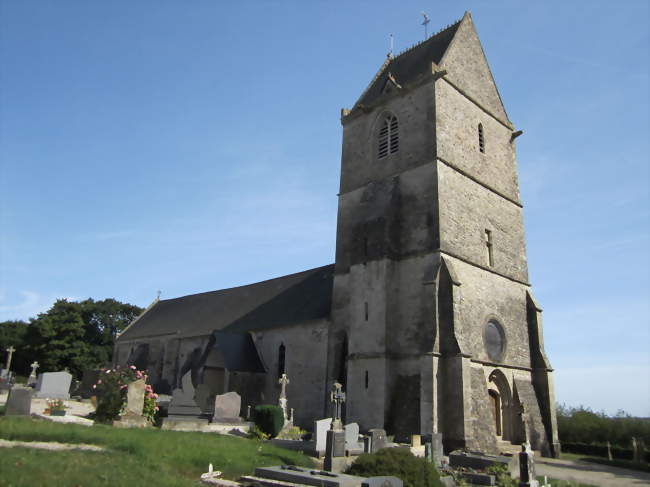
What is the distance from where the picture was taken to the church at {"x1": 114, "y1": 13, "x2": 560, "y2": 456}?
18.5 m

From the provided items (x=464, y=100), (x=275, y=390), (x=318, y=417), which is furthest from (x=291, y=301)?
(x=464, y=100)

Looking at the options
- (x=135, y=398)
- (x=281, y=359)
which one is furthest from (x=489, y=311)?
(x=135, y=398)

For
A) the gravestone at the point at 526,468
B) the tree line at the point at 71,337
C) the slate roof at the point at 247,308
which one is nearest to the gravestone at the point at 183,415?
the slate roof at the point at 247,308

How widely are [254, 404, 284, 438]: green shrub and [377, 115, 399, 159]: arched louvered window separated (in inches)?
484

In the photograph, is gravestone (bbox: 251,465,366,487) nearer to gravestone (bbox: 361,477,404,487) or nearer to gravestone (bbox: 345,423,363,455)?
gravestone (bbox: 361,477,404,487)

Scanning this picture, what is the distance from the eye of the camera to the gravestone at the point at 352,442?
547 inches

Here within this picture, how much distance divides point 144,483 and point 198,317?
2782 centimetres

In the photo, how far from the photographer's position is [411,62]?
25.7 m

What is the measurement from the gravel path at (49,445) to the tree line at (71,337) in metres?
35.7

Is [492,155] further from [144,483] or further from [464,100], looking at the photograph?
[144,483]

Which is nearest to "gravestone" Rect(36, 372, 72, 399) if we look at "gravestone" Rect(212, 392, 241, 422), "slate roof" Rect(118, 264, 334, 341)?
"slate roof" Rect(118, 264, 334, 341)

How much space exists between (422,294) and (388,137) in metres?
8.17

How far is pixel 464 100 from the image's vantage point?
2362 centimetres

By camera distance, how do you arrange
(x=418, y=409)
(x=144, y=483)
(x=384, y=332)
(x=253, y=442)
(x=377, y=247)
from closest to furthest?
1. (x=144, y=483)
2. (x=253, y=442)
3. (x=418, y=409)
4. (x=384, y=332)
5. (x=377, y=247)
